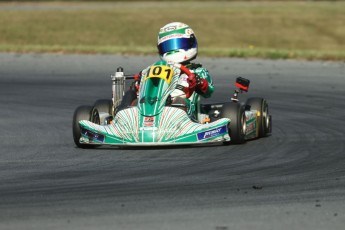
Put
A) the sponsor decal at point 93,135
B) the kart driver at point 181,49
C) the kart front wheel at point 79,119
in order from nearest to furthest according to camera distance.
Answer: the sponsor decal at point 93,135
the kart front wheel at point 79,119
the kart driver at point 181,49

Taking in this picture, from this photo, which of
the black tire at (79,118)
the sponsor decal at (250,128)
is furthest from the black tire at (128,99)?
the sponsor decal at (250,128)

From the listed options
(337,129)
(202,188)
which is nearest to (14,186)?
(202,188)

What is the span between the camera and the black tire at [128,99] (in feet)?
38.1

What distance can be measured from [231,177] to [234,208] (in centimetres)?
143

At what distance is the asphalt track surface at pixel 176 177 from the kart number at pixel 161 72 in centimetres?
83

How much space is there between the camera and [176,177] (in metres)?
8.87

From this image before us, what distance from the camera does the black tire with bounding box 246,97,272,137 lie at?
12.0 meters

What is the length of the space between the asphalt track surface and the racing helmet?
1281 mm

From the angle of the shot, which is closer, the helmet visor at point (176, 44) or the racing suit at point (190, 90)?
the racing suit at point (190, 90)

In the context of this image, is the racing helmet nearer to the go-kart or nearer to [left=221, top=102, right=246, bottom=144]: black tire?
the go-kart

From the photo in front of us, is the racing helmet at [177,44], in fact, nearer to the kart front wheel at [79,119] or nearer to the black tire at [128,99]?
the black tire at [128,99]

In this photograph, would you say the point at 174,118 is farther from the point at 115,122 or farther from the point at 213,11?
the point at 213,11

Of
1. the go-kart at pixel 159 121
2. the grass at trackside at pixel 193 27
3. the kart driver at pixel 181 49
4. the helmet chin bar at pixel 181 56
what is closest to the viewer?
the go-kart at pixel 159 121

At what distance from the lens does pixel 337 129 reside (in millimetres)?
12539
